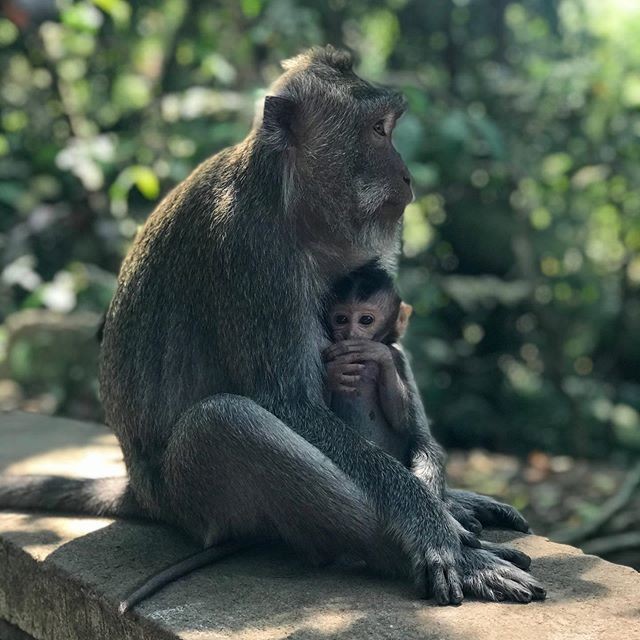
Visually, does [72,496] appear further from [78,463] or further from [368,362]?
[368,362]

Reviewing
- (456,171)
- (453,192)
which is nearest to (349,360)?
(456,171)

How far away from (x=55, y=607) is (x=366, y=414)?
61.3 inches

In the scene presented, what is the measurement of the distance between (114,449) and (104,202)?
12.6 feet

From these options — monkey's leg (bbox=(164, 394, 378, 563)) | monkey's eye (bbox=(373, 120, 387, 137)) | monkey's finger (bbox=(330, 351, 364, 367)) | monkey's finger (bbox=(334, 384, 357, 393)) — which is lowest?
monkey's leg (bbox=(164, 394, 378, 563))

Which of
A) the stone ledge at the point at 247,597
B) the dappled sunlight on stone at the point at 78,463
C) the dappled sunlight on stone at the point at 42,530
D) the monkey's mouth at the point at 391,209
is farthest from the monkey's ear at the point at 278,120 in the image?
the dappled sunlight on stone at the point at 78,463

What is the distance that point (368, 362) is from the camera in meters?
4.67

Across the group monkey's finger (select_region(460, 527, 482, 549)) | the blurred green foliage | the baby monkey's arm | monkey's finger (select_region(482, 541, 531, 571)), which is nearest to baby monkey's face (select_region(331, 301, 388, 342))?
the baby monkey's arm

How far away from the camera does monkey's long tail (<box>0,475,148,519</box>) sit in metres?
5.12

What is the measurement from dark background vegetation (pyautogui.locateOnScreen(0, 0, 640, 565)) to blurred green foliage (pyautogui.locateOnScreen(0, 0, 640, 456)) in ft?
0.07

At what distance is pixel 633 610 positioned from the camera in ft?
12.7

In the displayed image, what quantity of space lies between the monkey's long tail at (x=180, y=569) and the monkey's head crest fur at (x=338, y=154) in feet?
4.58

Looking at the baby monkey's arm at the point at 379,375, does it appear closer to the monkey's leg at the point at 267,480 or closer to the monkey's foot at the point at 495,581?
the monkey's leg at the point at 267,480

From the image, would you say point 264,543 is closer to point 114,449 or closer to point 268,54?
point 114,449

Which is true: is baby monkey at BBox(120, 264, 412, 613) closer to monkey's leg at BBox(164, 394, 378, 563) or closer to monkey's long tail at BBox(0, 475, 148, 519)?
monkey's leg at BBox(164, 394, 378, 563)
